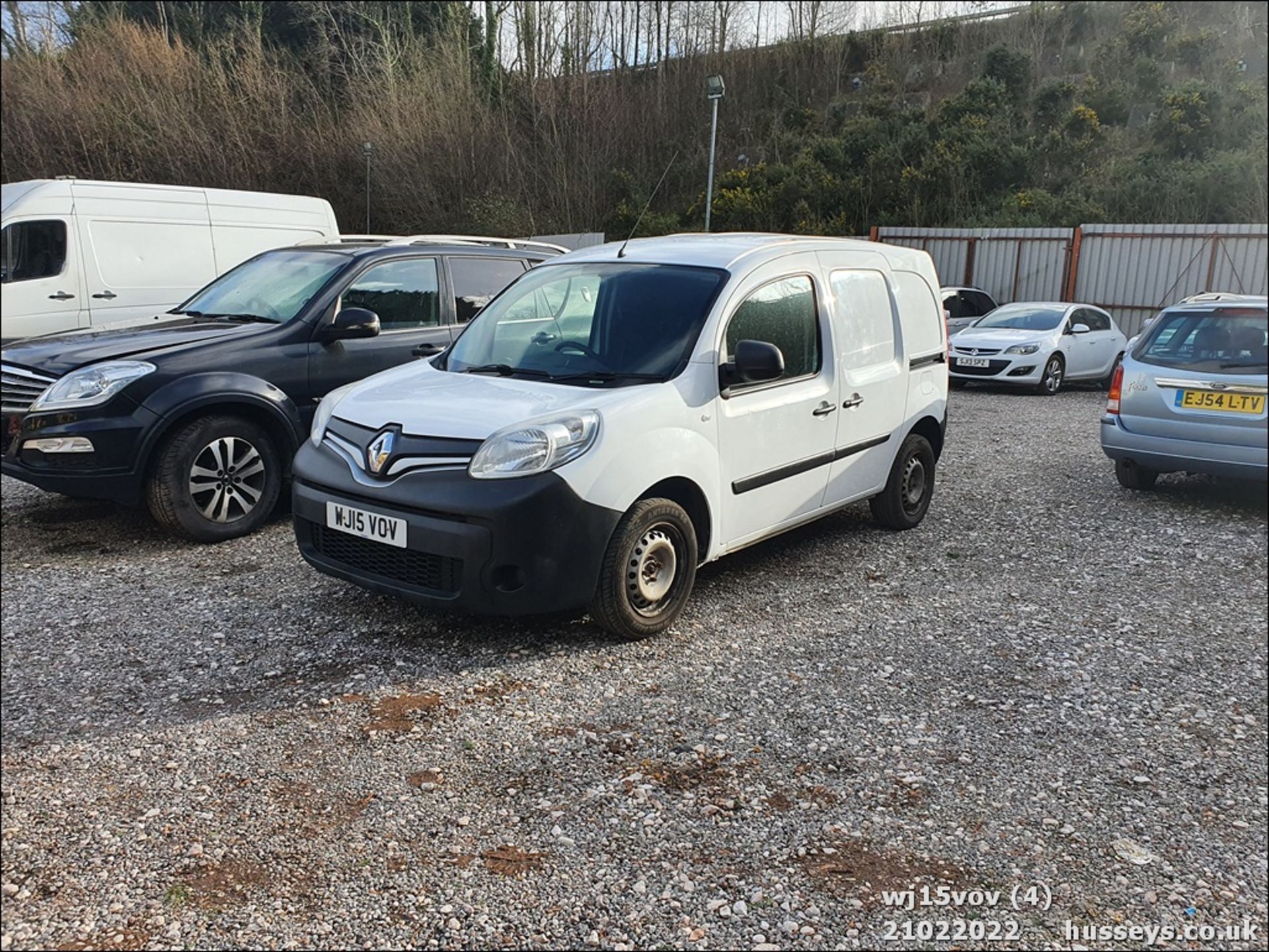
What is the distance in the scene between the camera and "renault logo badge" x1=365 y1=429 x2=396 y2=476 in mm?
3586

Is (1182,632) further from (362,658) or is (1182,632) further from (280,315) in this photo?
(280,315)

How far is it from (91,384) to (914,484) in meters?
4.36

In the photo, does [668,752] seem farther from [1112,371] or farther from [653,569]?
[1112,371]

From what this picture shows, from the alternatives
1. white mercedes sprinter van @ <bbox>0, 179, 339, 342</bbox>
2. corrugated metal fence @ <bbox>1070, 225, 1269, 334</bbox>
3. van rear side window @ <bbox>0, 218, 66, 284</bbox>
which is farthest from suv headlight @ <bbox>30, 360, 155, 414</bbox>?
van rear side window @ <bbox>0, 218, 66, 284</bbox>

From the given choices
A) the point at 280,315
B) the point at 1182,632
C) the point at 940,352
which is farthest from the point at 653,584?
the point at 280,315

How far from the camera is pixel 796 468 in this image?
4.35 m

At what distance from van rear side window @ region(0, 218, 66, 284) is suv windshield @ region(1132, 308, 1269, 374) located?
373 inches

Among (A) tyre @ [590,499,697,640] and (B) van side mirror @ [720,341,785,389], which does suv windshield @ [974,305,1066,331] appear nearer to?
(B) van side mirror @ [720,341,785,389]

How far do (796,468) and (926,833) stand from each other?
234cm

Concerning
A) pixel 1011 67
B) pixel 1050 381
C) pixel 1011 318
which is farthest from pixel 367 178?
pixel 1011 67

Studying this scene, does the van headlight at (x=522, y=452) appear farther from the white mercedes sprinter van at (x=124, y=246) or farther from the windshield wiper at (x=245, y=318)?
the white mercedes sprinter van at (x=124, y=246)

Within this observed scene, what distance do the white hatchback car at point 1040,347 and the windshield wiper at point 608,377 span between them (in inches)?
58.2

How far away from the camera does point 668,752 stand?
2871mm

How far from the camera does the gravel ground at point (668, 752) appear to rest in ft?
4.59
